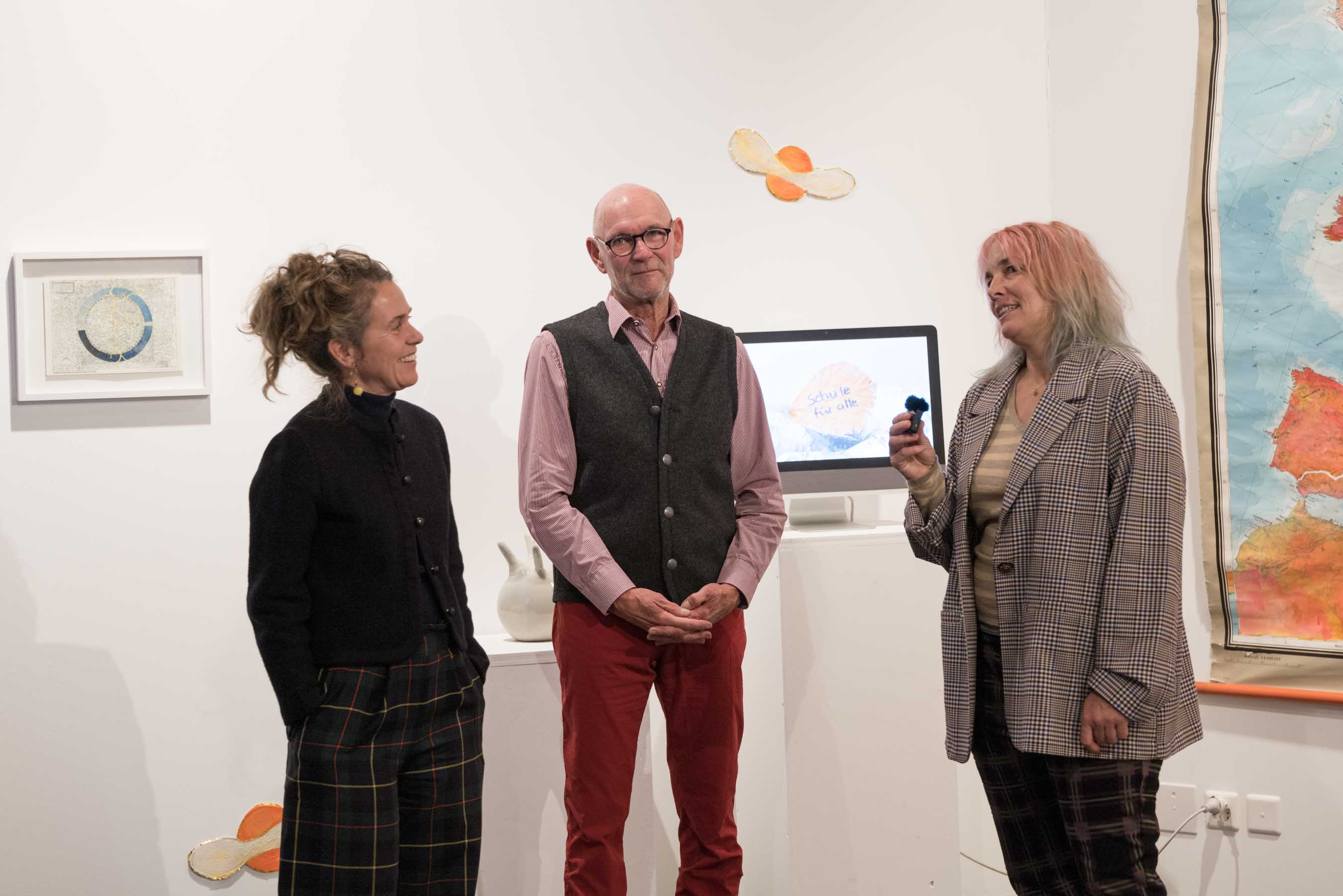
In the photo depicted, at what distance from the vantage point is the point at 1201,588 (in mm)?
2740

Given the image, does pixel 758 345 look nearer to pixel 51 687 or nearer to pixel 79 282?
pixel 79 282

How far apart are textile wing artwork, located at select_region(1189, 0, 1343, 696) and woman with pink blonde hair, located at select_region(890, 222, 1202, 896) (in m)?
1.07

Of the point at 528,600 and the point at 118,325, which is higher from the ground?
the point at 118,325

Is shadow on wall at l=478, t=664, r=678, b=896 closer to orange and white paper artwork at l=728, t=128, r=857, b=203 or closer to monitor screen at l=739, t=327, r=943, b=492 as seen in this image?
monitor screen at l=739, t=327, r=943, b=492

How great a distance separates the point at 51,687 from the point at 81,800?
286 mm

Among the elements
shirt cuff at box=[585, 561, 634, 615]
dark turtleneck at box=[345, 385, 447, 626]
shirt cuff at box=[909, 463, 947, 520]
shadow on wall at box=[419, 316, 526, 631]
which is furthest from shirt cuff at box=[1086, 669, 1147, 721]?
shadow on wall at box=[419, 316, 526, 631]

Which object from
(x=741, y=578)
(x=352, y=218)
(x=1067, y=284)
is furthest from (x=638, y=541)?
(x=352, y=218)

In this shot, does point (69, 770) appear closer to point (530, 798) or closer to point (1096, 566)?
point (530, 798)

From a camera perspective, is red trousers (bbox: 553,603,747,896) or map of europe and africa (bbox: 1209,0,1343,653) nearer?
red trousers (bbox: 553,603,747,896)

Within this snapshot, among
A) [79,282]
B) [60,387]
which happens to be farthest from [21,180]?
[60,387]

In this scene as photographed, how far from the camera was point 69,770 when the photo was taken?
2615mm

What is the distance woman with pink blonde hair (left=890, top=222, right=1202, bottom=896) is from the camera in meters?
1.60

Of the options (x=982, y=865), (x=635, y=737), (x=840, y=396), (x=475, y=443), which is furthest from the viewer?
(x=982, y=865)

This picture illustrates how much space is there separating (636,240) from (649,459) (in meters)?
0.45
